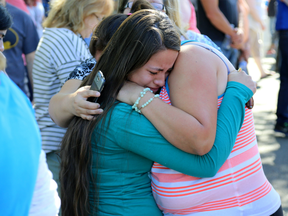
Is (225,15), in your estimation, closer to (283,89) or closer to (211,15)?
(211,15)

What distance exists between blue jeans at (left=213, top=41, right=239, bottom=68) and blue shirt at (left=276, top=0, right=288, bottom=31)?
778 mm

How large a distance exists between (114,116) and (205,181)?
478mm

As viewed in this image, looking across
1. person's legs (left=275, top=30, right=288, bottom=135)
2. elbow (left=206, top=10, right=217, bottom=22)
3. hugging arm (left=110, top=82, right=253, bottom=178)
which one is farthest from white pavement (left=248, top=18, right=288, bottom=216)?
hugging arm (left=110, top=82, right=253, bottom=178)

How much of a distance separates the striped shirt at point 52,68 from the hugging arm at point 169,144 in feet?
3.73

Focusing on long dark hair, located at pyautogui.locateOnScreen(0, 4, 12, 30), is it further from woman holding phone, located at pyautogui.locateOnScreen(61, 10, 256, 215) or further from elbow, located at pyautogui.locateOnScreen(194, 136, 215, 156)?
elbow, located at pyautogui.locateOnScreen(194, 136, 215, 156)

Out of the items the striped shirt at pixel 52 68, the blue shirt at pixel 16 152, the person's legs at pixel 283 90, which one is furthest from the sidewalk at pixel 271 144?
the blue shirt at pixel 16 152

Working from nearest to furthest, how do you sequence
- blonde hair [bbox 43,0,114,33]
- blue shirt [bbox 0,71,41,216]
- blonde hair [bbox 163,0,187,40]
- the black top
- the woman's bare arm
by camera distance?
blue shirt [bbox 0,71,41,216] < the woman's bare arm < blonde hair [bbox 163,0,187,40] < blonde hair [bbox 43,0,114,33] < the black top

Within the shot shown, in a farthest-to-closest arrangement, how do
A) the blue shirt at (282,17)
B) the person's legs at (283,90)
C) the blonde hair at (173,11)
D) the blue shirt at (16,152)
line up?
the person's legs at (283,90), the blue shirt at (282,17), the blonde hair at (173,11), the blue shirt at (16,152)

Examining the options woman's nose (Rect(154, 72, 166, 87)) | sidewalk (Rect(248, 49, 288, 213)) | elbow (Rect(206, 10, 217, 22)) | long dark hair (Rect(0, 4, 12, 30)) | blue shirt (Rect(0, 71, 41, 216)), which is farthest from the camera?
elbow (Rect(206, 10, 217, 22))

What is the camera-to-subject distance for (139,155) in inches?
56.8

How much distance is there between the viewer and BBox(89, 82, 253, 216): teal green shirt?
4.45 feet

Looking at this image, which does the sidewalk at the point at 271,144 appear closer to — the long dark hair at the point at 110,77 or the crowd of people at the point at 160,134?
the crowd of people at the point at 160,134

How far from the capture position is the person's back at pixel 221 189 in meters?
1.39

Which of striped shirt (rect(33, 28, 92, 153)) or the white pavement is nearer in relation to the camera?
striped shirt (rect(33, 28, 92, 153))
